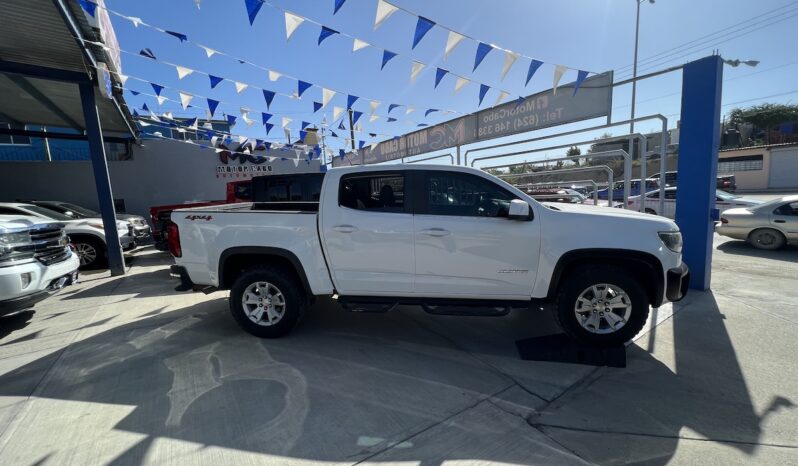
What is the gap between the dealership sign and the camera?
245 inches

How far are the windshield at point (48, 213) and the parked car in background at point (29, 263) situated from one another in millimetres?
4301

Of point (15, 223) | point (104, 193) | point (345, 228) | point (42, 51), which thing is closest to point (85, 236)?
point (104, 193)

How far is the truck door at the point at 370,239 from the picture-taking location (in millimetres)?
3662

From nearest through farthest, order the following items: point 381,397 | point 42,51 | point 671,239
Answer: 1. point 381,397
2. point 671,239
3. point 42,51

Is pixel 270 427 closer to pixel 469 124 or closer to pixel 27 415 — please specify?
pixel 27 415

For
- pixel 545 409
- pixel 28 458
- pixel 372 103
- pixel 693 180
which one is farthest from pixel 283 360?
pixel 372 103

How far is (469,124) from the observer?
29.4 feet

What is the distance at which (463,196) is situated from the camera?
3689mm

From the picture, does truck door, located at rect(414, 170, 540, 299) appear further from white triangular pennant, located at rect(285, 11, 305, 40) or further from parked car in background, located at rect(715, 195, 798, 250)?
parked car in background, located at rect(715, 195, 798, 250)

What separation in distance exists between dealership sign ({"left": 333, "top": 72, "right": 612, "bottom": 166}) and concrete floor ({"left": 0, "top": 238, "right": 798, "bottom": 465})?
3.68 m

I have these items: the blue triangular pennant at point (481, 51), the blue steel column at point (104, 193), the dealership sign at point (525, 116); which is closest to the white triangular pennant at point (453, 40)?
the blue triangular pennant at point (481, 51)

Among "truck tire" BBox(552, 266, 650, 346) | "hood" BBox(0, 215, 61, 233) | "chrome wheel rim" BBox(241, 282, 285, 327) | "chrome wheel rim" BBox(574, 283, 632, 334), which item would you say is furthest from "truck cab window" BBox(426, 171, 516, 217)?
"hood" BBox(0, 215, 61, 233)

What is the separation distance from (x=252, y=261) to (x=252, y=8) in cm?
323

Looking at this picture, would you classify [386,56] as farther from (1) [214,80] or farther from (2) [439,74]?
(1) [214,80]
